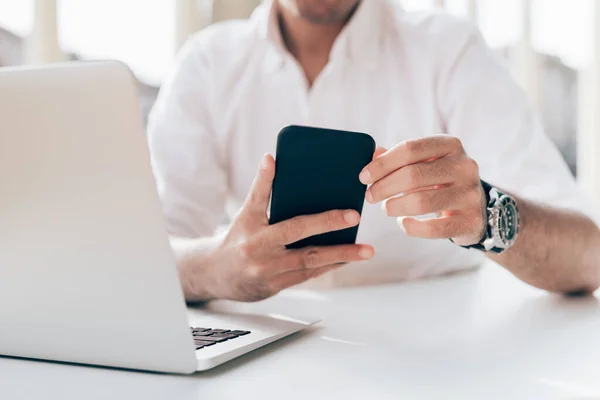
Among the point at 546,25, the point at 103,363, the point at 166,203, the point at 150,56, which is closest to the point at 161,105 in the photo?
the point at 166,203

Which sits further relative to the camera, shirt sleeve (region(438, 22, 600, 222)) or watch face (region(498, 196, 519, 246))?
shirt sleeve (region(438, 22, 600, 222))

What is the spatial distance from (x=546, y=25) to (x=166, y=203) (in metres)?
2.23

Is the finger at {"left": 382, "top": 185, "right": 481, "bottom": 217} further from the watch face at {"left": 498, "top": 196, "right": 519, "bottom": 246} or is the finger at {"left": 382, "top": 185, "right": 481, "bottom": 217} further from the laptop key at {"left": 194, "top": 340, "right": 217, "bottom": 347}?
the laptop key at {"left": 194, "top": 340, "right": 217, "bottom": 347}

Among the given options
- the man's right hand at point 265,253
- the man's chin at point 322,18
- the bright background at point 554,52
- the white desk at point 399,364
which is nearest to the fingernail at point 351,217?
the man's right hand at point 265,253

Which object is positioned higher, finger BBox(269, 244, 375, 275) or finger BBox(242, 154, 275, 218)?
finger BBox(242, 154, 275, 218)

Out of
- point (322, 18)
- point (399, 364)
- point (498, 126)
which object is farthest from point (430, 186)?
point (322, 18)

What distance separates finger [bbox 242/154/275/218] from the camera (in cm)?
73

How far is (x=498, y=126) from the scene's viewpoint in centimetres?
122

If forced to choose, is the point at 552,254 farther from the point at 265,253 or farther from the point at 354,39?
the point at 354,39

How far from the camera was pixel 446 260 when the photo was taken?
134cm

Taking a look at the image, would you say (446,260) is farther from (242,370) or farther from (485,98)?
(242,370)

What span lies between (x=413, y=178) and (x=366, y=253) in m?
0.12

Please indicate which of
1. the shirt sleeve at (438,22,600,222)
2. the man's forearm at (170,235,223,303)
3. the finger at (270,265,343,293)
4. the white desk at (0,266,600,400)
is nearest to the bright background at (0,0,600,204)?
the shirt sleeve at (438,22,600,222)

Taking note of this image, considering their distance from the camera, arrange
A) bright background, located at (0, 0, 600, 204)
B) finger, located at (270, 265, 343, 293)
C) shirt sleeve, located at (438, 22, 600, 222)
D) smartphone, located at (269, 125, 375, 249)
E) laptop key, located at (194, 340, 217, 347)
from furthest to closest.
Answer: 1. bright background, located at (0, 0, 600, 204)
2. shirt sleeve, located at (438, 22, 600, 222)
3. finger, located at (270, 265, 343, 293)
4. smartphone, located at (269, 125, 375, 249)
5. laptop key, located at (194, 340, 217, 347)
